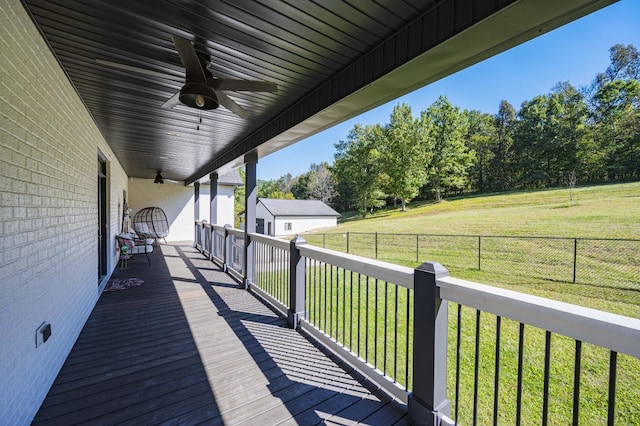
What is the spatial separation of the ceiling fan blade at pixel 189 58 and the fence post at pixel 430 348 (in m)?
2.24

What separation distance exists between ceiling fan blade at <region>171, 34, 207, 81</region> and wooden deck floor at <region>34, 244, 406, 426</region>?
2.54 meters

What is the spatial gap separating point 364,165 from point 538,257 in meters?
24.0

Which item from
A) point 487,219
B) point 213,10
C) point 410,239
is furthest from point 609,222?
point 213,10

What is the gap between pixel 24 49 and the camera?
1.83 meters

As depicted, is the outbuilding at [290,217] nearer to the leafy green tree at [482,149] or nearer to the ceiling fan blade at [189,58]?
the leafy green tree at [482,149]

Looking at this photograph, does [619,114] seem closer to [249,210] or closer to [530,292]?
[530,292]


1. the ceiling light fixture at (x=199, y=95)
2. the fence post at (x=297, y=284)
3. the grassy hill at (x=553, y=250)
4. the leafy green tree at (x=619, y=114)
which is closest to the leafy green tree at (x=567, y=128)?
the leafy green tree at (x=619, y=114)

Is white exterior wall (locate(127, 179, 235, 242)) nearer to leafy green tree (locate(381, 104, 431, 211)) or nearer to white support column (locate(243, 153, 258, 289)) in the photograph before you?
white support column (locate(243, 153, 258, 289))

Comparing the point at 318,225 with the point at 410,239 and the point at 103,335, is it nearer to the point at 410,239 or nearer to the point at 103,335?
the point at 410,239

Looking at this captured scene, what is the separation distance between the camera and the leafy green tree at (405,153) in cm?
2711

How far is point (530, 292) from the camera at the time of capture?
6.42 m

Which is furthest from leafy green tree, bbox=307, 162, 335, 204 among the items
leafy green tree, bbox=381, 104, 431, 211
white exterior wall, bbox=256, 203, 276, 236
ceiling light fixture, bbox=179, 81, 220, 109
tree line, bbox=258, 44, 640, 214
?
ceiling light fixture, bbox=179, 81, 220, 109

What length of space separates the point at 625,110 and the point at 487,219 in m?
13.6

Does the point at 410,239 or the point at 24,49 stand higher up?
the point at 24,49
